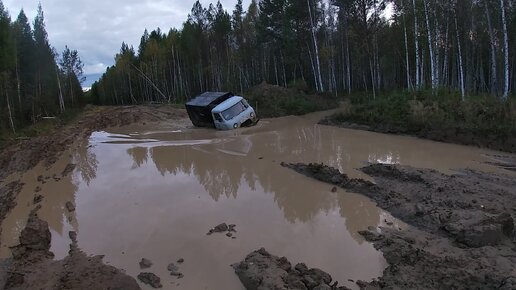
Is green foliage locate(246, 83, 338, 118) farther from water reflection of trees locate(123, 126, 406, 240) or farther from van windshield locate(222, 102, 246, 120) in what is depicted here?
water reflection of trees locate(123, 126, 406, 240)

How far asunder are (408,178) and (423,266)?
4.51 metres

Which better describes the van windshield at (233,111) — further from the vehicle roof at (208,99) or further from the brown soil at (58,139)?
the brown soil at (58,139)

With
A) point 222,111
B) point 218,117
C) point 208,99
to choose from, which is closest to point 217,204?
point 222,111

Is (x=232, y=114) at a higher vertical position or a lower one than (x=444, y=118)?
higher

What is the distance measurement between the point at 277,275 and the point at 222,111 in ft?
51.9

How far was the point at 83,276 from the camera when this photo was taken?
579 centimetres

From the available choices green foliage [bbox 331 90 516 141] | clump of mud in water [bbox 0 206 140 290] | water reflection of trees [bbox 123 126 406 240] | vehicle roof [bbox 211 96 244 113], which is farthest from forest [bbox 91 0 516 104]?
Result: clump of mud in water [bbox 0 206 140 290]

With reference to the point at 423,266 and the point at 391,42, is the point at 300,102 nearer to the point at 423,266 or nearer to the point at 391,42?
the point at 391,42

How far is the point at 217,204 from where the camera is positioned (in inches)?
360

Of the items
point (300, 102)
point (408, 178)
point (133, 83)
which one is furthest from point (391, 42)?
point (133, 83)

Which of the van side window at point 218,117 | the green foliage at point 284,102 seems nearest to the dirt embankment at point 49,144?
the green foliage at point 284,102

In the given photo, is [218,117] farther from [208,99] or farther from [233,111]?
[208,99]

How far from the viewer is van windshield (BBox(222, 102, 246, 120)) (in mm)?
20953

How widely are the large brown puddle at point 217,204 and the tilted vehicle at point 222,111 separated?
141 inches
